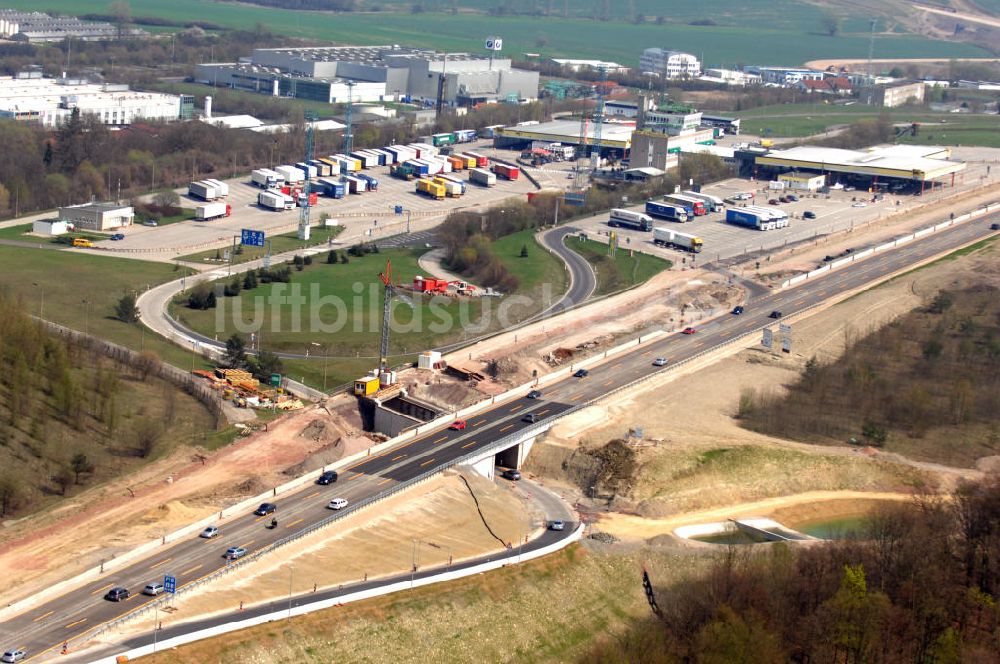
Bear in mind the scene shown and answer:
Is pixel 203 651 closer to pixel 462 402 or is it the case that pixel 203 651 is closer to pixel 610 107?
pixel 462 402

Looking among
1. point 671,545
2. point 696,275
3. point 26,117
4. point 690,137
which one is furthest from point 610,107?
point 671,545

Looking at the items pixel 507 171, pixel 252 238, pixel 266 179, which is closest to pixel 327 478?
pixel 252 238

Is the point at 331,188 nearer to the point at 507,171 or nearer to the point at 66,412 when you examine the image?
the point at 507,171

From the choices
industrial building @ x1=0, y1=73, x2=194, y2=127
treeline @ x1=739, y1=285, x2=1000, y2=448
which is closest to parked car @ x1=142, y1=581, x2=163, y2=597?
treeline @ x1=739, y1=285, x2=1000, y2=448

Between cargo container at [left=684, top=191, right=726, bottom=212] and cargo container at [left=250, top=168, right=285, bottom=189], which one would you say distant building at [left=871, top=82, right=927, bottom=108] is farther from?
cargo container at [left=250, top=168, right=285, bottom=189]

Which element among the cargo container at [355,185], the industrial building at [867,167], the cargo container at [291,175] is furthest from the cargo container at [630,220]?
the cargo container at [291,175]

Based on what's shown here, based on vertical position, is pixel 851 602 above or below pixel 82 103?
below
